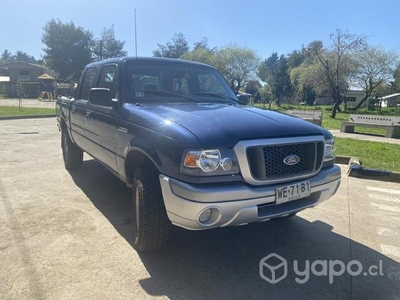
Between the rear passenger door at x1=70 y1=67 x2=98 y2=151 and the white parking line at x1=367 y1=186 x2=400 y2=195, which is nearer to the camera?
the rear passenger door at x1=70 y1=67 x2=98 y2=151

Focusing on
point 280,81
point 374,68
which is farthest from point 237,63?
point 280,81

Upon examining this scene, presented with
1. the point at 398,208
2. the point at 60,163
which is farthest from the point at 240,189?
the point at 60,163

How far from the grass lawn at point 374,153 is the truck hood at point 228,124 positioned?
4.44m

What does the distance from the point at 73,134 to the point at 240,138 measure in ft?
12.8

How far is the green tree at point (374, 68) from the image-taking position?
131 ft

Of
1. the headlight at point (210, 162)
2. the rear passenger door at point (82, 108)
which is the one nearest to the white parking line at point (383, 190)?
the headlight at point (210, 162)

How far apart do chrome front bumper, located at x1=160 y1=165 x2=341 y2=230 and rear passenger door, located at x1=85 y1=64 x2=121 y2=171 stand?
1337 millimetres

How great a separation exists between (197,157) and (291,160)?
0.87m

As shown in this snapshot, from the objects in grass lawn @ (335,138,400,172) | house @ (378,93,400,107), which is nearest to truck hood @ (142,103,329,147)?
grass lawn @ (335,138,400,172)

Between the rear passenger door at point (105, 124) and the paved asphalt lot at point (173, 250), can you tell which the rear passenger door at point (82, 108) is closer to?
the rear passenger door at point (105, 124)

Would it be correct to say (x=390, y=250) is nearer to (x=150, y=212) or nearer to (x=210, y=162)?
(x=210, y=162)

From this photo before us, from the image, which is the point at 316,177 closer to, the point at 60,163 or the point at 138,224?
the point at 138,224

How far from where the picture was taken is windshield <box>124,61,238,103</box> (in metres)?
3.76

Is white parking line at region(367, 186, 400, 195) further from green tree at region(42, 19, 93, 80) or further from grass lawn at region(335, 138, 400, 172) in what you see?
green tree at region(42, 19, 93, 80)
